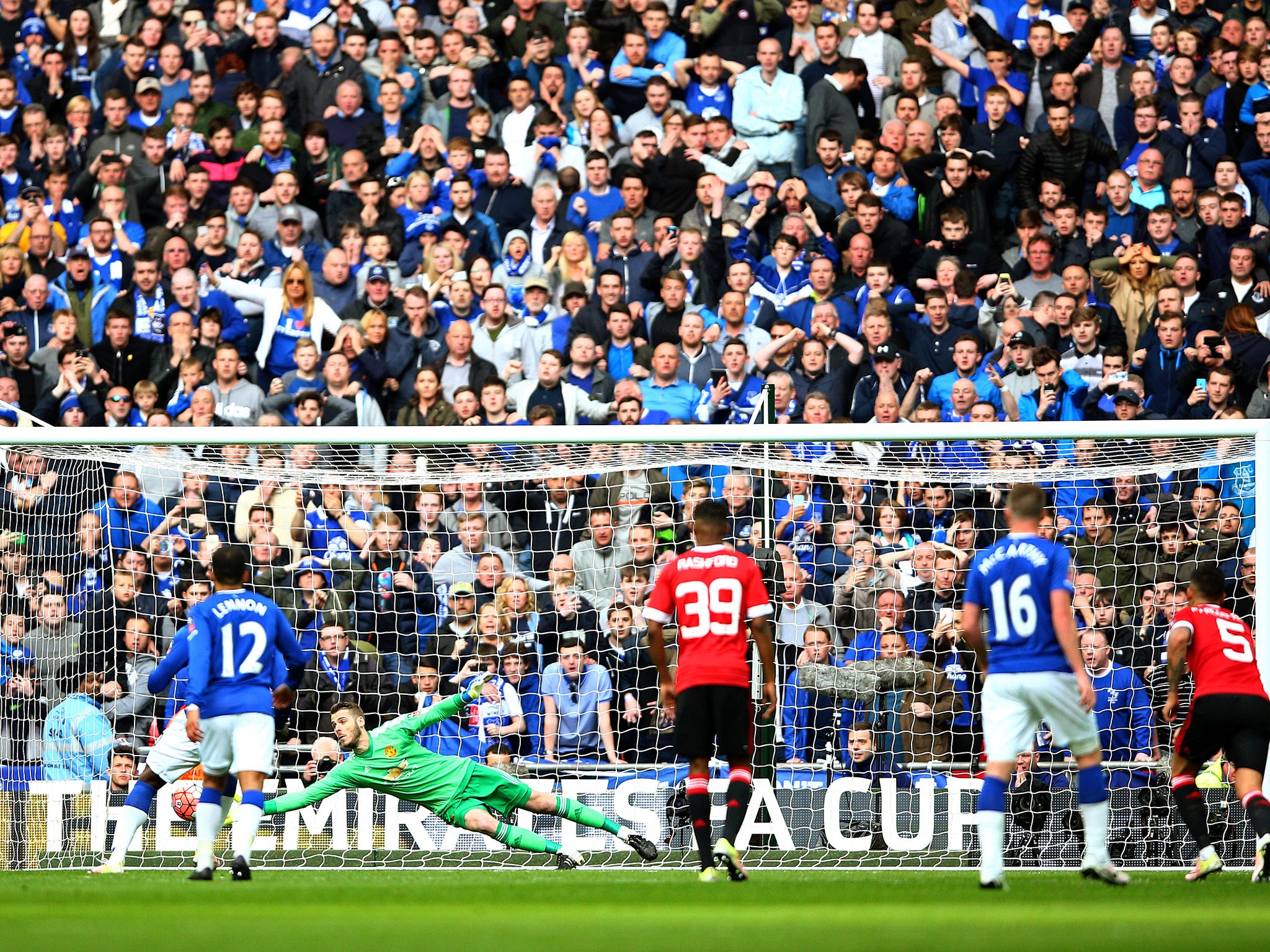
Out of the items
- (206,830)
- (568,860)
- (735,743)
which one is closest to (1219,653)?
(735,743)

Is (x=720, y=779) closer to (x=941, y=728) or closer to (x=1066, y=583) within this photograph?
(x=941, y=728)

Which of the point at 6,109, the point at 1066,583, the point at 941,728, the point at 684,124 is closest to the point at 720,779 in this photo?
the point at 941,728

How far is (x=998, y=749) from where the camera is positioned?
25.5 ft

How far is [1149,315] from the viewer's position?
1348 cm

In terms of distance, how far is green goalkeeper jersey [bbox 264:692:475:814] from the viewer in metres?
9.59

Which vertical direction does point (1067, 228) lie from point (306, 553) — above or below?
above

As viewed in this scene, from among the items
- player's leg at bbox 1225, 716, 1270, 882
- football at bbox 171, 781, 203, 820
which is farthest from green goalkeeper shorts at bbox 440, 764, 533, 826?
player's leg at bbox 1225, 716, 1270, 882

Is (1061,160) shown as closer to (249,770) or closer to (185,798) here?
(185,798)

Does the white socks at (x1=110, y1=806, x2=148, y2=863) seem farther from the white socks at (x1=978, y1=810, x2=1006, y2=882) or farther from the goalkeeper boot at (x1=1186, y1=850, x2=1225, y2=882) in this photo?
the goalkeeper boot at (x1=1186, y1=850, x2=1225, y2=882)

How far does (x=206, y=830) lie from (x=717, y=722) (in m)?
2.67

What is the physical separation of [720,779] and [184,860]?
3.52 meters

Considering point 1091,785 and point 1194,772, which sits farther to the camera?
point 1194,772

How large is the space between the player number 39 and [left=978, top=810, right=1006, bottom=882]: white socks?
69.3 inches

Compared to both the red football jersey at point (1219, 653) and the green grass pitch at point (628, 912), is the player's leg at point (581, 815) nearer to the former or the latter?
the green grass pitch at point (628, 912)
